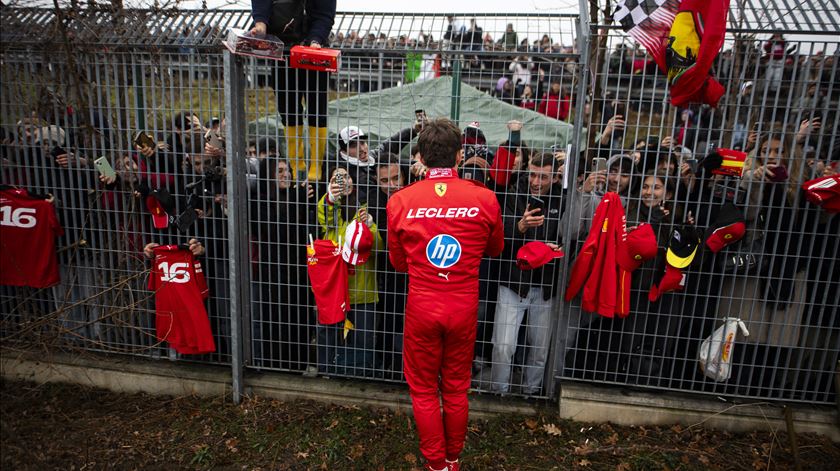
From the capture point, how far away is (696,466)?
3.87 m

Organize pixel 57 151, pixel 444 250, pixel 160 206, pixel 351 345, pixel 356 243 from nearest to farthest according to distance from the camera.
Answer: pixel 444 250, pixel 356 243, pixel 160 206, pixel 57 151, pixel 351 345

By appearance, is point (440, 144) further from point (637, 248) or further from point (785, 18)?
point (785, 18)

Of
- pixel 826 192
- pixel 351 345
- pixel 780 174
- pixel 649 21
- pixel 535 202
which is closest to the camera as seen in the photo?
pixel 826 192

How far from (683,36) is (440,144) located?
1.93 m

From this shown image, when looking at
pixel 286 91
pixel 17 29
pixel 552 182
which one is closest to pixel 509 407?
pixel 552 182

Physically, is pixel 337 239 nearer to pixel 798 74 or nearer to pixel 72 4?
pixel 72 4

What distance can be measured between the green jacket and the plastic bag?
269cm

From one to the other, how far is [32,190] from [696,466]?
589 centimetres

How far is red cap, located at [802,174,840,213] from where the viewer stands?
3.69 m

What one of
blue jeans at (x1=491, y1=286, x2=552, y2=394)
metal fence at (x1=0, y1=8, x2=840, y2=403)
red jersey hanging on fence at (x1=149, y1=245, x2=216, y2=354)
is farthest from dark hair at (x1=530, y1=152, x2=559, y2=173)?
red jersey hanging on fence at (x1=149, y1=245, x2=216, y2=354)

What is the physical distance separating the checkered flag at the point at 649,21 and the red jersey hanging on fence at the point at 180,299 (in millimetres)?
3861

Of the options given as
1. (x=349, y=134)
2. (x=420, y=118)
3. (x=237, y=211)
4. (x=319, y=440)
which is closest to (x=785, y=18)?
(x=420, y=118)

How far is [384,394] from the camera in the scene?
4.57 meters

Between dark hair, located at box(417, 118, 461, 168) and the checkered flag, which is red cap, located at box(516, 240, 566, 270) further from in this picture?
the checkered flag
